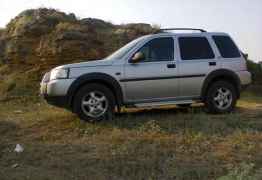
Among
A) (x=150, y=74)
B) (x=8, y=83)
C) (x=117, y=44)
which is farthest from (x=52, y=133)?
(x=117, y=44)

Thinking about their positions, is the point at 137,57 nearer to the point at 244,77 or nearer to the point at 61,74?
the point at 61,74


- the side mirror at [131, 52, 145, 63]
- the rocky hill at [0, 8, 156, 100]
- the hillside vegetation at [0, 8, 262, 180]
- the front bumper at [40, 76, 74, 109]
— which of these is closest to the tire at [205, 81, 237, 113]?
the hillside vegetation at [0, 8, 262, 180]

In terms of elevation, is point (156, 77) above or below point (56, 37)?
below

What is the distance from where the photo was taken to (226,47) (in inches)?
464

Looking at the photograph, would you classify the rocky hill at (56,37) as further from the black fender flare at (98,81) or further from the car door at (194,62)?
the black fender flare at (98,81)

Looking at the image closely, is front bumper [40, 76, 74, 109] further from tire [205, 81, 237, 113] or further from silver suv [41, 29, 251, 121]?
tire [205, 81, 237, 113]

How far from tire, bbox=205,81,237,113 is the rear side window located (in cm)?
61

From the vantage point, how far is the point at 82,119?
34.3ft

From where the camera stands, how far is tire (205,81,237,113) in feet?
37.6

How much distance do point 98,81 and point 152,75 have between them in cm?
104

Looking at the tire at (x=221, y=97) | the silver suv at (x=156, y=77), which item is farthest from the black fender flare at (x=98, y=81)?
the tire at (x=221, y=97)

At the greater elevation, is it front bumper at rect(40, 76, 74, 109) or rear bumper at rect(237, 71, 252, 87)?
rear bumper at rect(237, 71, 252, 87)

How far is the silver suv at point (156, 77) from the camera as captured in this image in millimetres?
10430

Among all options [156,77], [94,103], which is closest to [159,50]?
[156,77]
